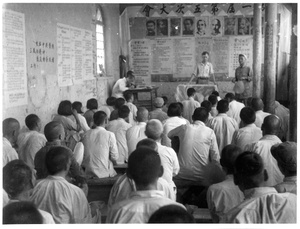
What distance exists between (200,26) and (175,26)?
61cm

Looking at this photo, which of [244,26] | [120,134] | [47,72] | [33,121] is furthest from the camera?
[244,26]

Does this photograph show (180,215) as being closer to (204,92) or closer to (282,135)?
(282,135)

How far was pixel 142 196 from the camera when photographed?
7.24ft

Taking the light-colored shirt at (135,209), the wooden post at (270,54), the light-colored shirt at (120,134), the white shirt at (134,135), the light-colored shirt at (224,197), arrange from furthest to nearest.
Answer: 1. the wooden post at (270,54)
2. the light-colored shirt at (120,134)
3. the white shirt at (134,135)
4. the light-colored shirt at (224,197)
5. the light-colored shirt at (135,209)

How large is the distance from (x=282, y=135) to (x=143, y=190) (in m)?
3.82

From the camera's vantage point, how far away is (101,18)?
967cm

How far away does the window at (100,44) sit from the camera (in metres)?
9.34

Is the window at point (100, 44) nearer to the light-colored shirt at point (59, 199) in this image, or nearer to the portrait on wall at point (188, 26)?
the portrait on wall at point (188, 26)

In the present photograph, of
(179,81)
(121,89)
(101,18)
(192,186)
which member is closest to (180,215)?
(192,186)

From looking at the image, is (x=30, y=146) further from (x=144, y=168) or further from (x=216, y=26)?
(x=216, y=26)

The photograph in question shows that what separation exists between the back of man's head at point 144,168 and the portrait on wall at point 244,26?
9522 mm

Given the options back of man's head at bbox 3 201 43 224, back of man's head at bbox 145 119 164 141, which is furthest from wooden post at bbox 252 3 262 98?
back of man's head at bbox 3 201 43 224

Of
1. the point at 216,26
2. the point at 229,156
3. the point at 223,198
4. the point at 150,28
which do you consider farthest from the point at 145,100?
the point at 223,198

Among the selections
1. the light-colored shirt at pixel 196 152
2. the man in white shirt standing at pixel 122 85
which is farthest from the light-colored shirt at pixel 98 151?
the man in white shirt standing at pixel 122 85
